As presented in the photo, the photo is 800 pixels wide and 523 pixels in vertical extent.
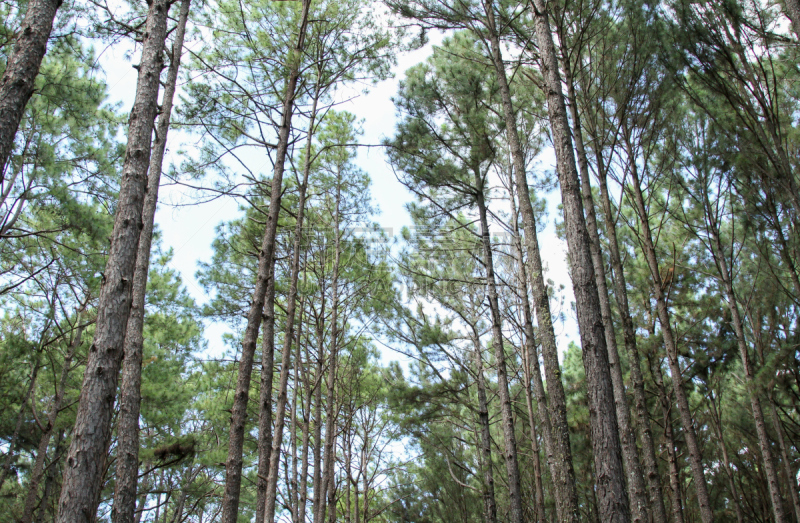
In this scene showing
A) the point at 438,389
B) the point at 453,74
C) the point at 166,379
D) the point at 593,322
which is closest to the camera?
the point at 593,322

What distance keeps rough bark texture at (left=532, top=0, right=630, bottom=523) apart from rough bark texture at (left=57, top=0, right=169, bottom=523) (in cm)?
312

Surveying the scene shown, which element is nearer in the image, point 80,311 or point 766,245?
point 766,245

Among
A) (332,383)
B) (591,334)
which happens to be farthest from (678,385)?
(332,383)

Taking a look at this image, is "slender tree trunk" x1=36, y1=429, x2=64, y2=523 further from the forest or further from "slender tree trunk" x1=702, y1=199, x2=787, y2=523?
"slender tree trunk" x1=702, y1=199, x2=787, y2=523

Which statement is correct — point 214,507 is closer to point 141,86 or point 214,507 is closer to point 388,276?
point 388,276

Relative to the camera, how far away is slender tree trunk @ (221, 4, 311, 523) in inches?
161

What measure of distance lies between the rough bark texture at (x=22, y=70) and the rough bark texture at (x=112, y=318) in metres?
0.63

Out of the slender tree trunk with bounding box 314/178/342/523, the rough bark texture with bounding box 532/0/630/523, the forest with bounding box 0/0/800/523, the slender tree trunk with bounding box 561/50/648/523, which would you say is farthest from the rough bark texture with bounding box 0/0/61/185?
the slender tree trunk with bounding box 314/178/342/523

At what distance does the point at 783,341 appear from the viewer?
789cm

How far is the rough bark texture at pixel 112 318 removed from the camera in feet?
8.54

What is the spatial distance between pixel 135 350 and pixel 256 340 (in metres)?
1.25

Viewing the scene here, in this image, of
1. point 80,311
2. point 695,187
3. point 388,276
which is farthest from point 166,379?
point 695,187

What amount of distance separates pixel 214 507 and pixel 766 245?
1911 centimetres

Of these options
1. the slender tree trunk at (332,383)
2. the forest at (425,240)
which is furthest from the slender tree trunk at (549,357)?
the slender tree trunk at (332,383)
